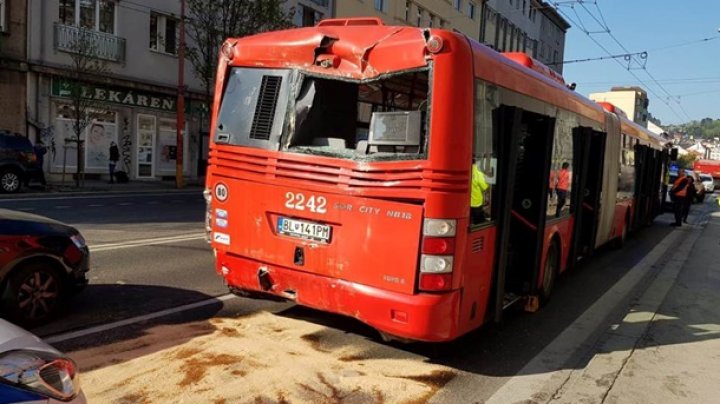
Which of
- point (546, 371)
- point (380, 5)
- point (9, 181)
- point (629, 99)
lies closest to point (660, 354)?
point (546, 371)

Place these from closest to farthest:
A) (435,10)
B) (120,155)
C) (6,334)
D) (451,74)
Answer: (6,334), (451,74), (120,155), (435,10)

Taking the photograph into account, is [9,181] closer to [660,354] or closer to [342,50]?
[342,50]

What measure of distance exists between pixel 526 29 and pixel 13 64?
181 feet

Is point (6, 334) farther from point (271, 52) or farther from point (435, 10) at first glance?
point (435, 10)

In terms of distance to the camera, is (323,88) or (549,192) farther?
(549,192)

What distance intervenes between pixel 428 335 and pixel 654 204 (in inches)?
609

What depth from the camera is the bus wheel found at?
24.1 feet

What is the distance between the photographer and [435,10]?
48719 mm

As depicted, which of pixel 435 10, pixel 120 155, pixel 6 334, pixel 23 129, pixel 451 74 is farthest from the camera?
pixel 435 10

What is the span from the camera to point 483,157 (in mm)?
5051

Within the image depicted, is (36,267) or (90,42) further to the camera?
(90,42)

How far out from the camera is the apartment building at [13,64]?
2223cm

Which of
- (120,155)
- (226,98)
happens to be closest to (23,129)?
(120,155)

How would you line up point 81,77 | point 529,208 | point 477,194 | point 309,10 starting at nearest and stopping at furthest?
point 477,194 < point 529,208 < point 81,77 < point 309,10
